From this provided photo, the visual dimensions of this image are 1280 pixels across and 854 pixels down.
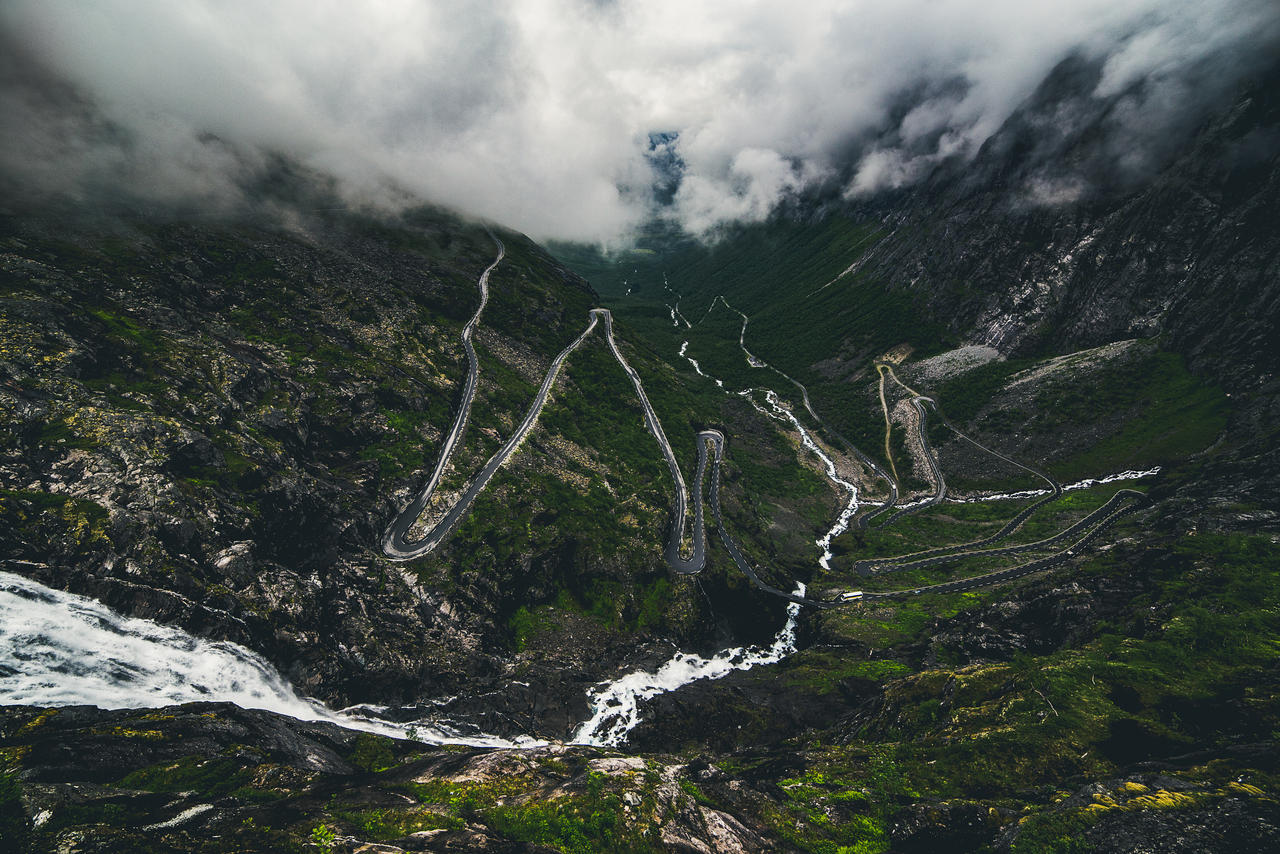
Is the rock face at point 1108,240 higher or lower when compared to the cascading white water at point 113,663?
higher

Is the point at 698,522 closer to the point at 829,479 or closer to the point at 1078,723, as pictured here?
the point at 829,479

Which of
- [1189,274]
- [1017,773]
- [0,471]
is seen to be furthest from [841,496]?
[0,471]

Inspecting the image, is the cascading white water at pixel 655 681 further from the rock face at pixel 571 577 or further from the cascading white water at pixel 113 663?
the cascading white water at pixel 113 663

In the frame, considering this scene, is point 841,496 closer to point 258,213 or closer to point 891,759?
point 891,759

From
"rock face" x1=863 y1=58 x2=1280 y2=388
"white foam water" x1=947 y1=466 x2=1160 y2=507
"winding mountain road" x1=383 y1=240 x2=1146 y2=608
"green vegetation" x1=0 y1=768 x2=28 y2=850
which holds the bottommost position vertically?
"green vegetation" x1=0 y1=768 x2=28 y2=850

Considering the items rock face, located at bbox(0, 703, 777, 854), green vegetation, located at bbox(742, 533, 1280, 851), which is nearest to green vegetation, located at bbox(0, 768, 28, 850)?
rock face, located at bbox(0, 703, 777, 854)

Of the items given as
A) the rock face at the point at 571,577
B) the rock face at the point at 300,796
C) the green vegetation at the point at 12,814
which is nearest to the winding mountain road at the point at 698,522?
the rock face at the point at 571,577

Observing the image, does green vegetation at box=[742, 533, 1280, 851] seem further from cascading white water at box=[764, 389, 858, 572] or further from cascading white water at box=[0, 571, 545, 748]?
cascading white water at box=[764, 389, 858, 572]

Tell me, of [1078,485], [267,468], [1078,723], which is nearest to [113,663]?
[267,468]
